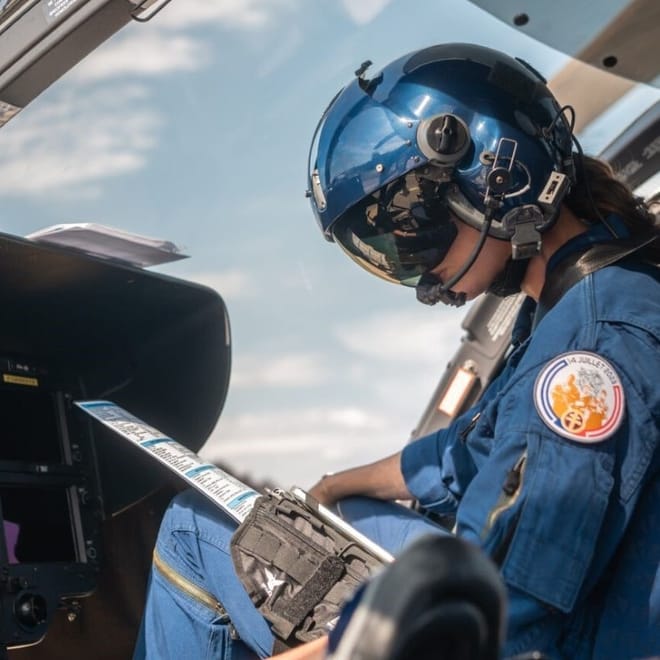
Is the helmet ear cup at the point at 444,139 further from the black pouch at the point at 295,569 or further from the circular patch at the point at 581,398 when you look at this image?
the black pouch at the point at 295,569

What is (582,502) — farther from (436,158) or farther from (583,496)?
(436,158)

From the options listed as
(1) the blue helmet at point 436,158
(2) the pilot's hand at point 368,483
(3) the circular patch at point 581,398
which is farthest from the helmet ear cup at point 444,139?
(2) the pilot's hand at point 368,483

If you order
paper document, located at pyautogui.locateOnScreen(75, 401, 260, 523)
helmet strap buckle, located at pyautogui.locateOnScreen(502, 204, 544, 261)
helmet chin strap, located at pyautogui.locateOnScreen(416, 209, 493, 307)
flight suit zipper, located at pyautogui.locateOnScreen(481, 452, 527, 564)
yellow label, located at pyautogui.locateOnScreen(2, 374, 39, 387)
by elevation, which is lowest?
paper document, located at pyautogui.locateOnScreen(75, 401, 260, 523)

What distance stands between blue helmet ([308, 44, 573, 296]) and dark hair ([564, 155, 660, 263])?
0.15 feet

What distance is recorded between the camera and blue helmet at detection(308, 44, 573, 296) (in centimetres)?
161

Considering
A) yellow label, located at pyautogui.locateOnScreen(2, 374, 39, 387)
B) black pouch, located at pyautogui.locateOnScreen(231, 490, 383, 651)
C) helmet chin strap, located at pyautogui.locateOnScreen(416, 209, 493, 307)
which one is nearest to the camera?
black pouch, located at pyautogui.locateOnScreen(231, 490, 383, 651)

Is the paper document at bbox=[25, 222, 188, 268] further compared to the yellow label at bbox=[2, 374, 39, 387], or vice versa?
the yellow label at bbox=[2, 374, 39, 387]

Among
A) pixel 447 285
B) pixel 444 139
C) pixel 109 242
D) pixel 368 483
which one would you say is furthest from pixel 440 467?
pixel 109 242

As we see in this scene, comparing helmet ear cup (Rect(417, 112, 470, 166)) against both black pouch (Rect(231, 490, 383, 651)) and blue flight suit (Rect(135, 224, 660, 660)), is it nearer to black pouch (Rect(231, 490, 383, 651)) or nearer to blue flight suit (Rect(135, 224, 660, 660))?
blue flight suit (Rect(135, 224, 660, 660))

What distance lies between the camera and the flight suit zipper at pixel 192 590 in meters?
1.66

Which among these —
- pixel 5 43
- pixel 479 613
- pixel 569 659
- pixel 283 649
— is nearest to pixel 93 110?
pixel 5 43

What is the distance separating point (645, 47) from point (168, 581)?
163 cm

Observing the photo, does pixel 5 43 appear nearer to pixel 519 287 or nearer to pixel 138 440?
pixel 138 440

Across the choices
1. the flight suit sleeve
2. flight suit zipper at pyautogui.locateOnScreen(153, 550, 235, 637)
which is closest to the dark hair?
the flight suit sleeve
